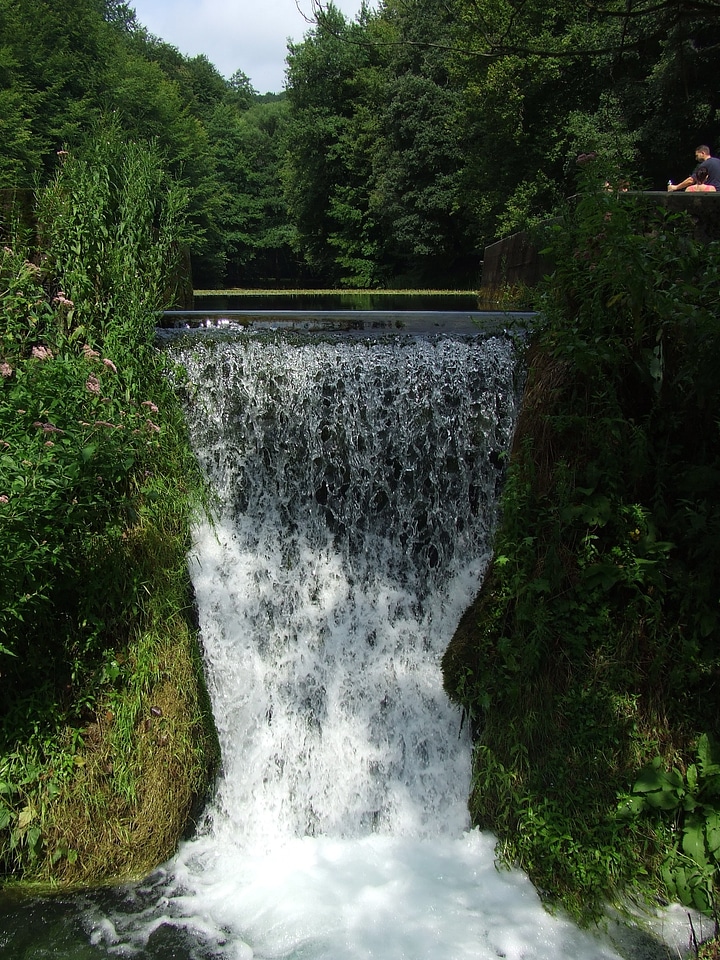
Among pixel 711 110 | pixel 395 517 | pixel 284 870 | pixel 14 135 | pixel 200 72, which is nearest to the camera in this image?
pixel 284 870

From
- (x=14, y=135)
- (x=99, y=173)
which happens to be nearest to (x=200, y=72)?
(x=14, y=135)

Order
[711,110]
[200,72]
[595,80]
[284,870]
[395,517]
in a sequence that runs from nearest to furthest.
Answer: [284,870] → [395,517] → [711,110] → [595,80] → [200,72]

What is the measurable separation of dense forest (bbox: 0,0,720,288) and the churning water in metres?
8.13

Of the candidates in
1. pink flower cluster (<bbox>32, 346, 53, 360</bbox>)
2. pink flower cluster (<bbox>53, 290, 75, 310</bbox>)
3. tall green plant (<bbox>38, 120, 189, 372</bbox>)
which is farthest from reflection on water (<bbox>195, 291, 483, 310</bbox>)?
pink flower cluster (<bbox>32, 346, 53, 360</bbox>)

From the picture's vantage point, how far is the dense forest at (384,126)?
755 inches

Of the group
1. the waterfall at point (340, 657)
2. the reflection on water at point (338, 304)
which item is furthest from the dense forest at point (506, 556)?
the reflection on water at point (338, 304)

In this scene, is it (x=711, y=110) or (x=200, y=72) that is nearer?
(x=711, y=110)

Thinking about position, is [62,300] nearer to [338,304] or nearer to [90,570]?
[90,570]

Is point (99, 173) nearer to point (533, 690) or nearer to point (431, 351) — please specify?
point (431, 351)

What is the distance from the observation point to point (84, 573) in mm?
4156

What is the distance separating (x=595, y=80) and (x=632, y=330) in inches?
816

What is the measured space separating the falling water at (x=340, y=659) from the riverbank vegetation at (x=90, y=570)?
0.26m

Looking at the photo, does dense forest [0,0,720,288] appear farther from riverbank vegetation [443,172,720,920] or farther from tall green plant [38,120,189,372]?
riverbank vegetation [443,172,720,920]

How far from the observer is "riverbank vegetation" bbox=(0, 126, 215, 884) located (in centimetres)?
375
